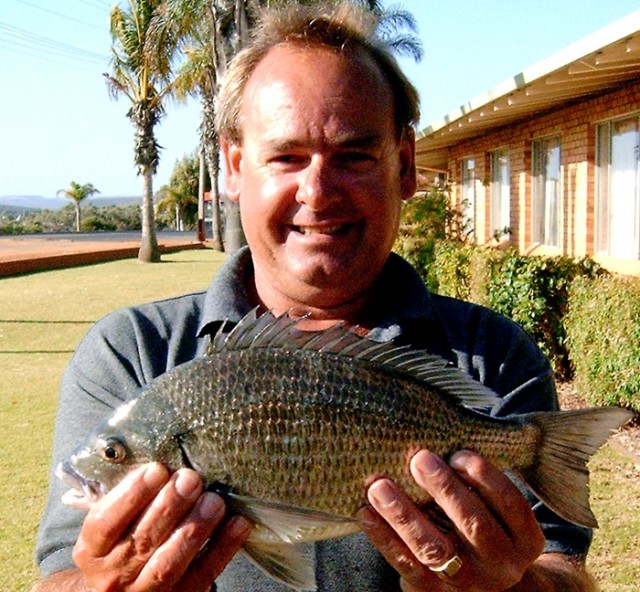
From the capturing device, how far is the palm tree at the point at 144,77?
3034 centimetres

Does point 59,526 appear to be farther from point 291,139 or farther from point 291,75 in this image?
point 291,75

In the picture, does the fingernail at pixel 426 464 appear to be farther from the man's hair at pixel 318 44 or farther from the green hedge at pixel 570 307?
the green hedge at pixel 570 307

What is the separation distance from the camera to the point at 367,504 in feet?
7.21

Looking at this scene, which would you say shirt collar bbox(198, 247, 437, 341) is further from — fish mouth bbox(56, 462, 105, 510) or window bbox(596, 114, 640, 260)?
window bbox(596, 114, 640, 260)

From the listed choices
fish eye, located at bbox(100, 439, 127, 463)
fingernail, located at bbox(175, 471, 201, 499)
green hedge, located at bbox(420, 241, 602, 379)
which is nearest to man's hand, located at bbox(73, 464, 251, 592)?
fingernail, located at bbox(175, 471, 201, 499)

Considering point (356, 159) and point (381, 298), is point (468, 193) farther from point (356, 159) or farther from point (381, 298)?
point (356, 159)

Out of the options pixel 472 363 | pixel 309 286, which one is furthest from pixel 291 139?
pixel 472 363

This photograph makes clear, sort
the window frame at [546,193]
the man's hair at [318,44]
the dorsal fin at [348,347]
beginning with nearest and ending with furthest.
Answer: the dorsal fin at [348,347] → the man's hair at [318,44] → the window frame at [546,193]

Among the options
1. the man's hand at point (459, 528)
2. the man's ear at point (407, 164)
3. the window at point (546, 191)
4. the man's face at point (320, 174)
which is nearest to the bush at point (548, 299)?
the window at point (546, 191)

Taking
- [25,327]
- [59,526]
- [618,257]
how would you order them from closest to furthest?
[59,526] < [618,257] < [25,327]

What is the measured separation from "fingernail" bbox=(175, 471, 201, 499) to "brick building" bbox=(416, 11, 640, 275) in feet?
26.6

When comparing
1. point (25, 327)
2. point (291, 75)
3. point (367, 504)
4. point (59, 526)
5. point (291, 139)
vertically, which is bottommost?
point (25, 327)

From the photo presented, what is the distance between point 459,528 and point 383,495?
26cm

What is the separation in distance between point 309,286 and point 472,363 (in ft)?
2.00
